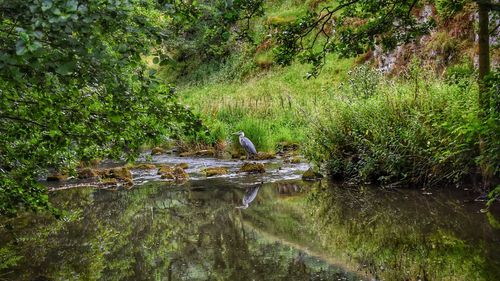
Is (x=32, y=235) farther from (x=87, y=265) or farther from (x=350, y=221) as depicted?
(x=350, y=221)

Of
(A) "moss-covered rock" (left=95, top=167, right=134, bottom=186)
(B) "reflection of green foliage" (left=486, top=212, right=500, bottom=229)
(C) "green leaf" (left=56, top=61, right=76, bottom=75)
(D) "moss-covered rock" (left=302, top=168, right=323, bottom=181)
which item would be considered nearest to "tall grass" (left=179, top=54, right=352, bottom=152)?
(D) "moss-covered rock" (left=302, top=168, right=323, bottom=181)

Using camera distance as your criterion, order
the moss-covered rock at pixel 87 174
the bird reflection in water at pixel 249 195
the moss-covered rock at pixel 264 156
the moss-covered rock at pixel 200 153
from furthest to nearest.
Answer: the moss-covered rock at pixel 200 153, the moss-covered rock at pixel 264 156, the moss-covered rock at pixel 87 174, the bird reflection in water at pixel 249 195

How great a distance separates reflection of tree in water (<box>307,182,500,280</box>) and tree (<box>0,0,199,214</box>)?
3011 mm

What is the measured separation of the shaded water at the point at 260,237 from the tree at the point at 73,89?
4.98ft

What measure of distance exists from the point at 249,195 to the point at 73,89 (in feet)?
22.0

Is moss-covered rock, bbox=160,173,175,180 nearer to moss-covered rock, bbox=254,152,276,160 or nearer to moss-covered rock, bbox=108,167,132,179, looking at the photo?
moss-covered rock, bbox=108,167,132,179

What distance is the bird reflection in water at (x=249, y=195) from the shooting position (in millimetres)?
9597

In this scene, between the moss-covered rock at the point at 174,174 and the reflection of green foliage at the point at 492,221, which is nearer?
the reflection of green foliage at the point at 492,221

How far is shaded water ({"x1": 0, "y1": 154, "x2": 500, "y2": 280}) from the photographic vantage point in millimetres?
5992

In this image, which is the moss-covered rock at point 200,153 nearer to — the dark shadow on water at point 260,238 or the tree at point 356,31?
the dark shadow on water at point 260,238

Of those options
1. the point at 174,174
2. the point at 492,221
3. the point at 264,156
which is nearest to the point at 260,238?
the point at 492,221

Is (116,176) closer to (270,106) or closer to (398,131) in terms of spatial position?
(398,131)

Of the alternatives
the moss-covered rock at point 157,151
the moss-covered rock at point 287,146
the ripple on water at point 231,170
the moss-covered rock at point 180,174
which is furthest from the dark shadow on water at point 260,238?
the moss-covered rock at point 157,151

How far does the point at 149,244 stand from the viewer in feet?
24.5
